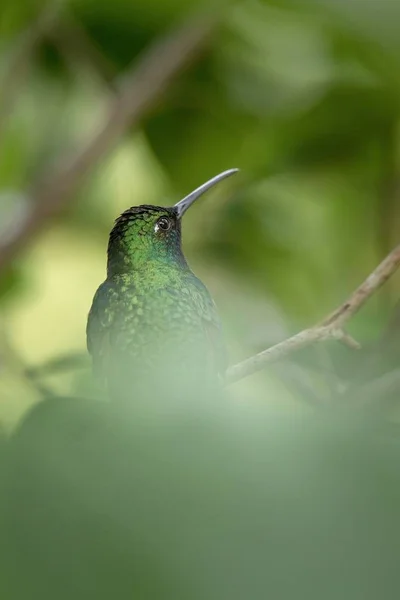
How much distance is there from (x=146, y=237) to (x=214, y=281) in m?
0.45

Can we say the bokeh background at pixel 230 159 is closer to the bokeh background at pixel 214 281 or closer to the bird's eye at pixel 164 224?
the bokeh background at pixel 214 281

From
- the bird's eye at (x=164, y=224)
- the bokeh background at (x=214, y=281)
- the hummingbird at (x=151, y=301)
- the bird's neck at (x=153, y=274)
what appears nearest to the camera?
the bokeh background at (x=214, y=281)

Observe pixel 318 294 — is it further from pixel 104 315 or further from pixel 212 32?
pixel 104 315

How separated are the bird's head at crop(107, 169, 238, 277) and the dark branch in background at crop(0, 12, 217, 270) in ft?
0.70

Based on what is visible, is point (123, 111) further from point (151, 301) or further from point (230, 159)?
point (151, 301)

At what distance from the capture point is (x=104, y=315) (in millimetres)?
1076

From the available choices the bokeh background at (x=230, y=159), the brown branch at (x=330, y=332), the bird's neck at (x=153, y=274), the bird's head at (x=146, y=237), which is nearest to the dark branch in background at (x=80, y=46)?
the bokeh background at (x=230, y=159)

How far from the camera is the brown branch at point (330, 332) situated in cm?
63

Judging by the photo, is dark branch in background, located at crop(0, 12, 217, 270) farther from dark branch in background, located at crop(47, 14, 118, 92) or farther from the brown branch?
the brown branch

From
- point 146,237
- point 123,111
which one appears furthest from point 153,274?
point 123,111

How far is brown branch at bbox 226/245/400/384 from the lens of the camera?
627 mm

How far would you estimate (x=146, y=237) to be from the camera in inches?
53.7

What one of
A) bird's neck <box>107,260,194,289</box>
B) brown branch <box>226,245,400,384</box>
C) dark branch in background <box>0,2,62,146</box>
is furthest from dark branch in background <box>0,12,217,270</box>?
brown branch <box>226,245,400,384</box>

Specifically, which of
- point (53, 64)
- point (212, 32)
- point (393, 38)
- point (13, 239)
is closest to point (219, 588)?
point (393, 38)
